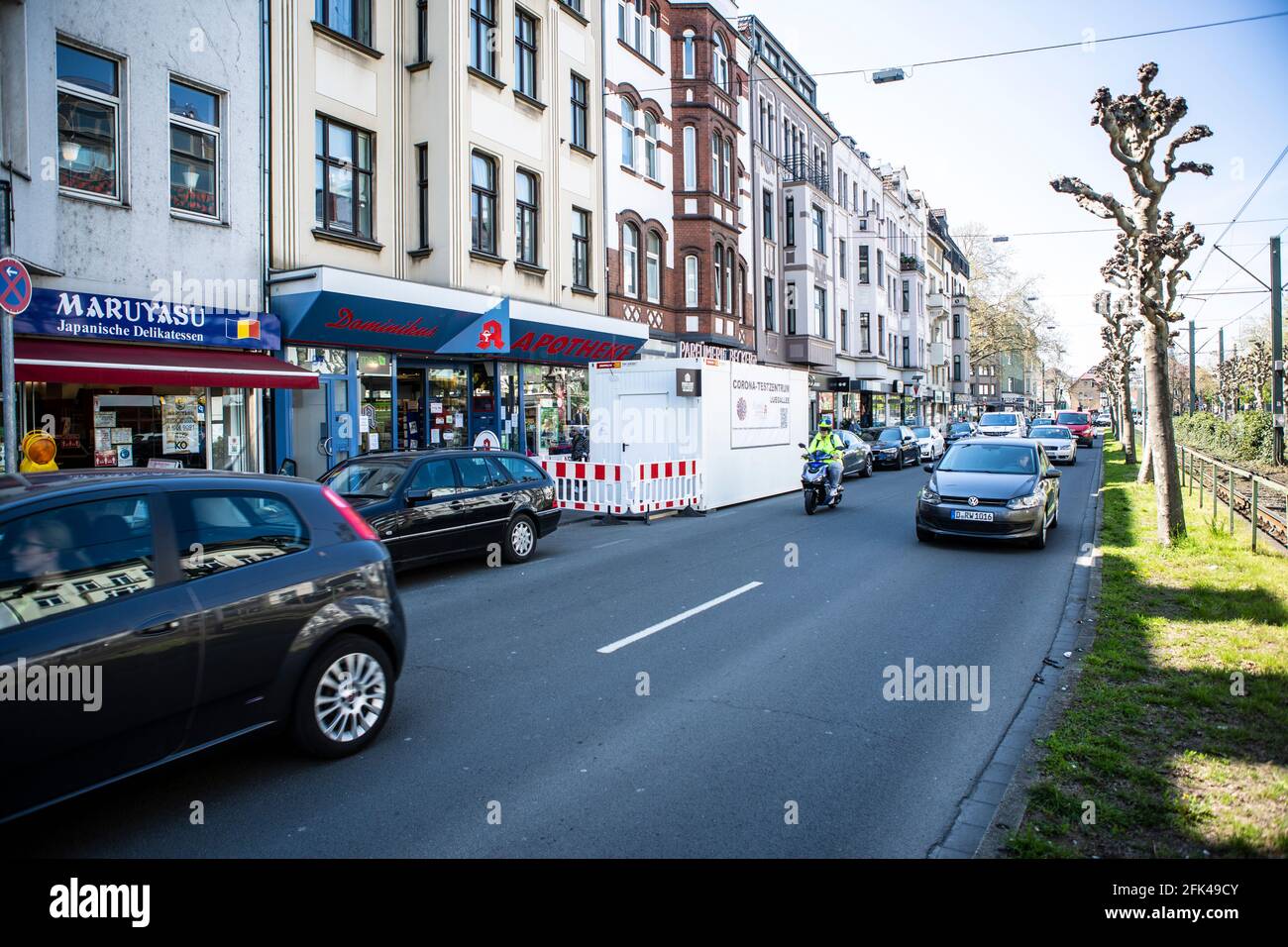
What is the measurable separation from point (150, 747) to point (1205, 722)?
5.77 m

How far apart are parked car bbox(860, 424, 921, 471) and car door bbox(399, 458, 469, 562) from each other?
75.5ft

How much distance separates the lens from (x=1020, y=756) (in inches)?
195

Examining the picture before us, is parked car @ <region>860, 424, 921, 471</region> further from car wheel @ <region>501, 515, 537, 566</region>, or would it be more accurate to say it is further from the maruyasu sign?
the maruyasu sign

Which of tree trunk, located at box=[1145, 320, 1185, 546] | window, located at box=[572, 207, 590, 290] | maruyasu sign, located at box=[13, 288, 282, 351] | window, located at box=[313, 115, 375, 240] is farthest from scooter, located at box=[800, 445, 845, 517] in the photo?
maruyasu sign, located at box=[13, 288, 282, 351]

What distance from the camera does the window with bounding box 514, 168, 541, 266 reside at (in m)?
21.2

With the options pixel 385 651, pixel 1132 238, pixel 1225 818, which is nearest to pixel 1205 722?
pixel 1225 818

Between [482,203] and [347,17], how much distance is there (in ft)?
14.7

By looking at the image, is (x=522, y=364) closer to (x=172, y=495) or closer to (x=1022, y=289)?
(x=172, y=495)

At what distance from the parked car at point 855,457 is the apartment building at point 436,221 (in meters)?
7.56

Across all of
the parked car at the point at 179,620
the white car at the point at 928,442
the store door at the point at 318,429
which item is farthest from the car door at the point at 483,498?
the white car at the point at 928,442

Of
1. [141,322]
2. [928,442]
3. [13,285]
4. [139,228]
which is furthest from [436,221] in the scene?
[928,442]

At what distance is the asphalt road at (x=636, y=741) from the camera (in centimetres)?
405

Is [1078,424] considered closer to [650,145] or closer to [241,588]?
[650,145]
